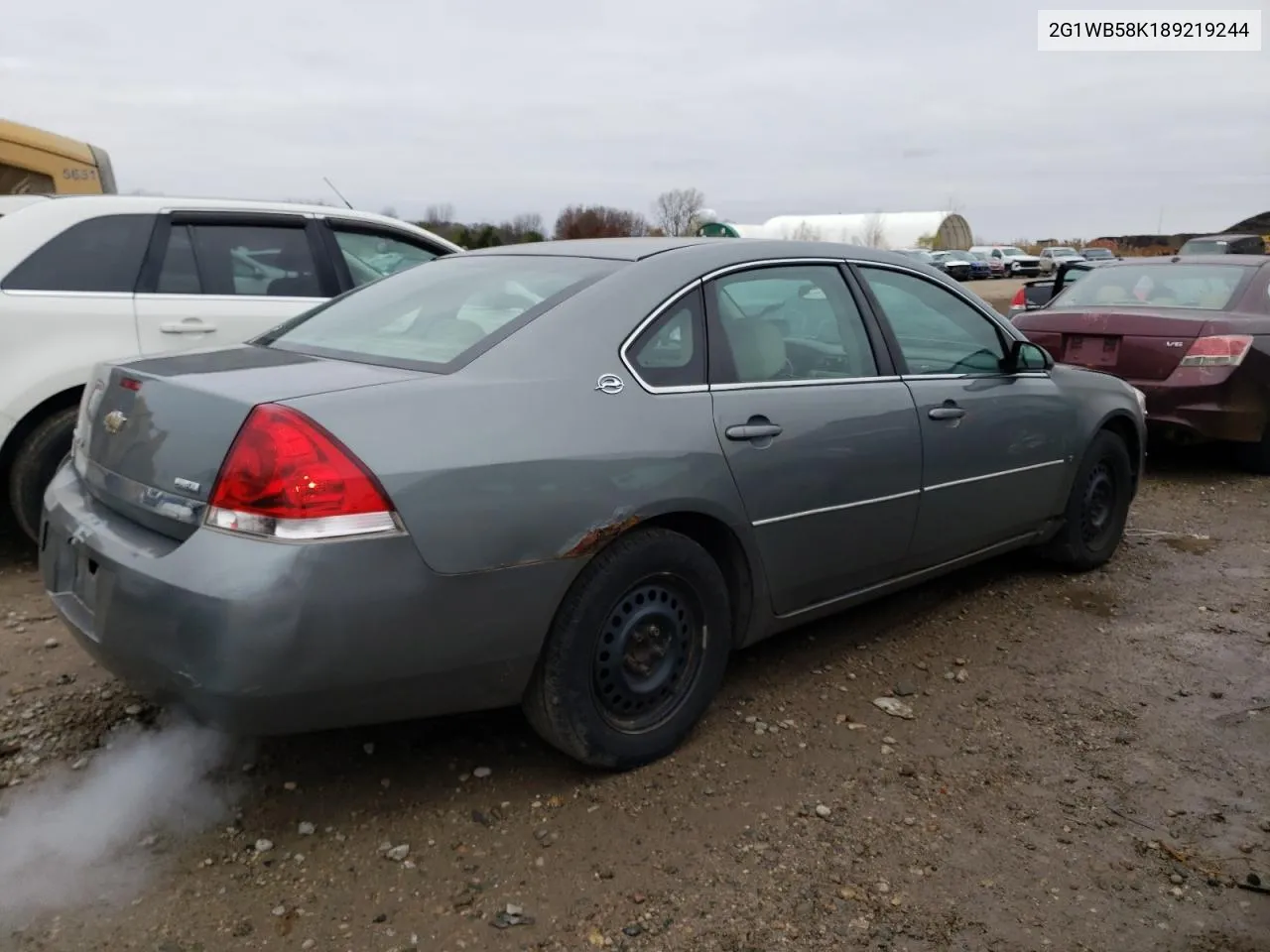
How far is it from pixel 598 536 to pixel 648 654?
1.57ft

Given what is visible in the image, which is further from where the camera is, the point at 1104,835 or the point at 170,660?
the point at 1104,835

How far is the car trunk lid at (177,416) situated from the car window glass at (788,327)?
106 cm

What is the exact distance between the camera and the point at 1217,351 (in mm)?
6707

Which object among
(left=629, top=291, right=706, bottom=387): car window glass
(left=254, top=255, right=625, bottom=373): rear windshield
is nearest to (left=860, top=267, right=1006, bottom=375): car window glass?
(left=629, top=291, right=706, bottom=387): car window glass

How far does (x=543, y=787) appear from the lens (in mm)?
2994

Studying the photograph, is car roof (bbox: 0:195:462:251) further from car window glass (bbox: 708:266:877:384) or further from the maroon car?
the maroon car

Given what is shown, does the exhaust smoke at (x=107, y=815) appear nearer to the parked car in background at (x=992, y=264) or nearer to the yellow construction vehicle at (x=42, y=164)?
the yellow construction vehicle at (x=42, y=164)

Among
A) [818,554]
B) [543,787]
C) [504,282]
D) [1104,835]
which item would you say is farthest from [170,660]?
[1104,835]

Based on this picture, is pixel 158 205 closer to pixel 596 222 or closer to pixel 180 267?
pixel 180 267

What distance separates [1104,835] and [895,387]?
1.61 metres

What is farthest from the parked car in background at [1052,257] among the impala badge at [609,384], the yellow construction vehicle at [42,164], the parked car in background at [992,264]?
the impala badge at [609,384]

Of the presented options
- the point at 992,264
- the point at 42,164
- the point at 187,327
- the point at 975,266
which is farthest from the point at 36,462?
the point at 992,264

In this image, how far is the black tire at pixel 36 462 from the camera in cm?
454

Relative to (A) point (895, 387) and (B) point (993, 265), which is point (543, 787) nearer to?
(A) point (895, 387)
